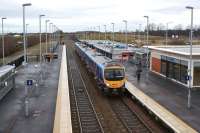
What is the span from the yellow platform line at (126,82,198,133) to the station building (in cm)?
446

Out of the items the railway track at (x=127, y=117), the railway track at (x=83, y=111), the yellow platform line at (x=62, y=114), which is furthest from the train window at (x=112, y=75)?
the yellow platform line at (x=62, y=114)

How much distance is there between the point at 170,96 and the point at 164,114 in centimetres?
719

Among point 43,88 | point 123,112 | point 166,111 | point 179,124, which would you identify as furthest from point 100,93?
point 179,124

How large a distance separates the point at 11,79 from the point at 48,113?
10154 mm

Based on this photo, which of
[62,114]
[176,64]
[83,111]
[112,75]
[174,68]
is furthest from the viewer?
[174,68]

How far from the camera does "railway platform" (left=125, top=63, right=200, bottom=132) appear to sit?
23.3m

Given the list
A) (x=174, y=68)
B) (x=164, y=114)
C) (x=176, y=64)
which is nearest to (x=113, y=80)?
(x=164, y=114)

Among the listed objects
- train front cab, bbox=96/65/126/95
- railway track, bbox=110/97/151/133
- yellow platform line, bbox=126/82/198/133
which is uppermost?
train front cab, bbox=96/65/126/95

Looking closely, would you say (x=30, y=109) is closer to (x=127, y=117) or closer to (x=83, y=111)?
(x=83, y=111)

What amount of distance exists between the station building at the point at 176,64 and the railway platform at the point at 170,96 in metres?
0.80

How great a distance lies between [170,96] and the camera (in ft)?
99.6

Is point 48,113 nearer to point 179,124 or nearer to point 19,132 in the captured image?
point 19,132

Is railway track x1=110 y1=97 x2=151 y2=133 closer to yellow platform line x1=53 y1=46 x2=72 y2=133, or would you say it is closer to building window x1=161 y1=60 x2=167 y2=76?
yellow platform line x1=53 y1=46 x2=72 y2=133

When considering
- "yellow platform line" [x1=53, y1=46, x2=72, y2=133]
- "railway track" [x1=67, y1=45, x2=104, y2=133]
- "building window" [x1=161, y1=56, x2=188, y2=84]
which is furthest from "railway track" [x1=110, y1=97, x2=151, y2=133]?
"building window" [x1=161, y1=56, x2=188, y2=84]
